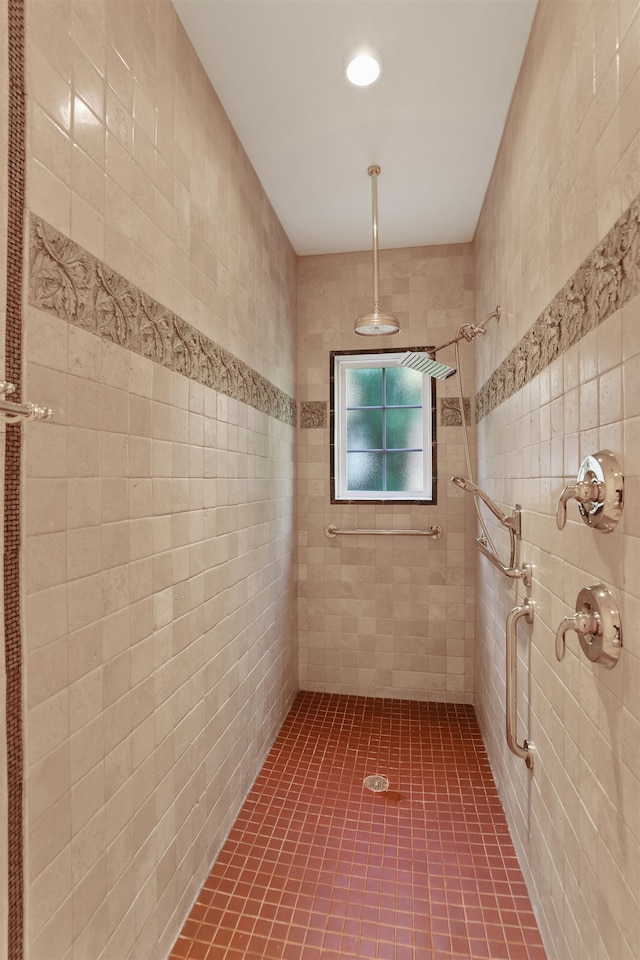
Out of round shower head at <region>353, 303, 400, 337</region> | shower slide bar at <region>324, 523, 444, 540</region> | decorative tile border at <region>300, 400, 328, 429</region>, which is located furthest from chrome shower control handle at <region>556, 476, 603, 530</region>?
decorative tile border at <region>300, 400, 328, 429</region>

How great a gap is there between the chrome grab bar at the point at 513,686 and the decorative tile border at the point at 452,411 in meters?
1.50

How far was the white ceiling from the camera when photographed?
1.49 m

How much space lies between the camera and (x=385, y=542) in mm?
2953

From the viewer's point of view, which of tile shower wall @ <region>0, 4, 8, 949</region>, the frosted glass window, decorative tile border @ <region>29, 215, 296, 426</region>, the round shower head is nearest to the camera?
tile shower wall @ <region>0, 4, 8, 949</region>

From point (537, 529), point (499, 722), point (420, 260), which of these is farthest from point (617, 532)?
point (420, 260)

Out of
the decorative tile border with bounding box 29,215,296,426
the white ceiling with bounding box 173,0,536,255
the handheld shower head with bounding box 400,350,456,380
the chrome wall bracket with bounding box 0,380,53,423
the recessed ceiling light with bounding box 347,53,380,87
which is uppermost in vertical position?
the white ceiling with bounding box 173,0,536,255

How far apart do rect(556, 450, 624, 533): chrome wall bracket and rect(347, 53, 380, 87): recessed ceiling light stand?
1.54m

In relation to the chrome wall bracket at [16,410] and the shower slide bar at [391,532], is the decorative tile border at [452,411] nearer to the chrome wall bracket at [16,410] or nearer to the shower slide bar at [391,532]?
the shower slide bar at [391,532]

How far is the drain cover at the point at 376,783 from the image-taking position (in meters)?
2.10

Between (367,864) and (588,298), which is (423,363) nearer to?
(588,298)

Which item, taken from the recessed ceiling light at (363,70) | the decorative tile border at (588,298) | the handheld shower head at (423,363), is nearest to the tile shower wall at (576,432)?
the decorative tile border at (588,298)

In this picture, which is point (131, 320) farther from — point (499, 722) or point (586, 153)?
point (499, 722)

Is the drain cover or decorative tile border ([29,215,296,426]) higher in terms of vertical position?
decorative tile border ([29,215,296,426])

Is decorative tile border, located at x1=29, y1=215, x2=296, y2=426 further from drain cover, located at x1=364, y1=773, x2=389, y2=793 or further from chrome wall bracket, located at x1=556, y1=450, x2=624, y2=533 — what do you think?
drain cover, located at x1=364, y1=773, x2=389, y2=793
